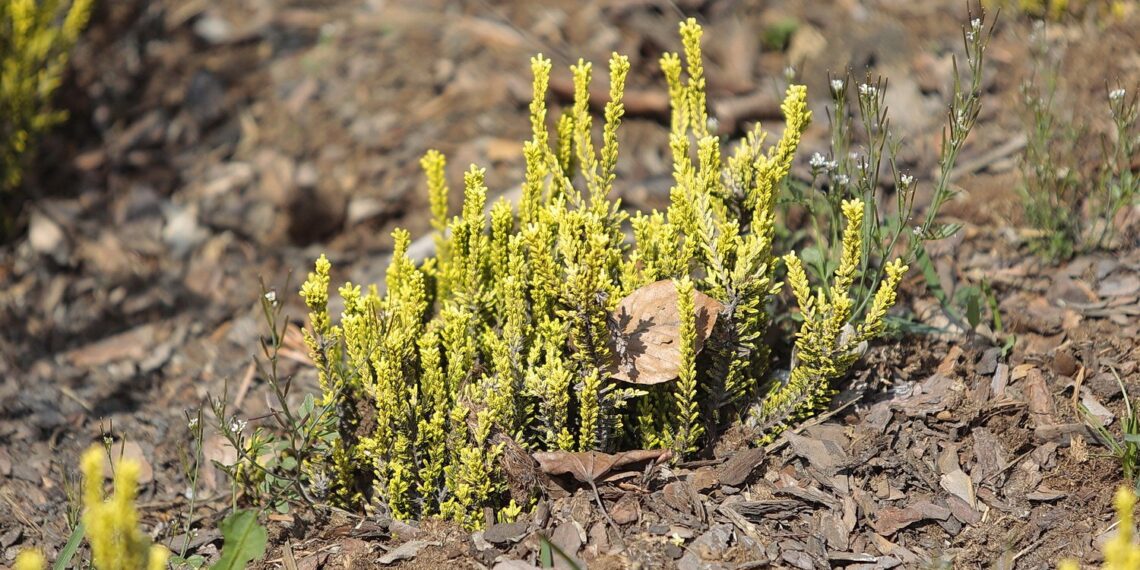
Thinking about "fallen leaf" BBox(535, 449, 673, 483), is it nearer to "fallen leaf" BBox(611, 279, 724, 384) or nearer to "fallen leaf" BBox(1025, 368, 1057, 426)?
"fallen leaf" BBox(611, 279, 724, 384)

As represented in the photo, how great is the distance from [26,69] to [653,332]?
3254 mm

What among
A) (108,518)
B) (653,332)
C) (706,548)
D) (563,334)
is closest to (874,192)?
(653,332)

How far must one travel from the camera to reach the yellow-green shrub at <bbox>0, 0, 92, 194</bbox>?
4.16m

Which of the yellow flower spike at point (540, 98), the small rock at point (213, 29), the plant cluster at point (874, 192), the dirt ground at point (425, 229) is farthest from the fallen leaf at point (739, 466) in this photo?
the small rock at point (213, 29)

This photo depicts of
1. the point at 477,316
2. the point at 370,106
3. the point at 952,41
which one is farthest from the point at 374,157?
the point at 952,41

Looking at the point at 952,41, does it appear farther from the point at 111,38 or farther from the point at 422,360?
the point at 111,38

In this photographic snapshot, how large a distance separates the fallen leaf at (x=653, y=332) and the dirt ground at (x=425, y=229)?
0.34m

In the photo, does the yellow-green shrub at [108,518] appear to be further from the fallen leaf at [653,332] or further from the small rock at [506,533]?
the fallen leaf at [653,332]

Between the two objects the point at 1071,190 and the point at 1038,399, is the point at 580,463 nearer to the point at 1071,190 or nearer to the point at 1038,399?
the point at 1038,399

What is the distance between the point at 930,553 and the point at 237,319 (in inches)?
110

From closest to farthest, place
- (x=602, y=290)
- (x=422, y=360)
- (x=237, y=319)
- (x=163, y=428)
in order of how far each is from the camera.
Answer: (x=602, y=290), (x=422, y=360), (x=163, y=428), (x=237, y=319)

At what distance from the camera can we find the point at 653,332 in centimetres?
257

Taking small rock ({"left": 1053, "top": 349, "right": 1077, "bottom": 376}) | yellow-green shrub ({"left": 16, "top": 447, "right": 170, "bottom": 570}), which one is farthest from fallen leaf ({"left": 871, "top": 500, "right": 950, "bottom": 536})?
yellow-green shrub ({"left": 16, "top": 447, "right": 170, "bottom": 570})

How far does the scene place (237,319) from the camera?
398 cm
